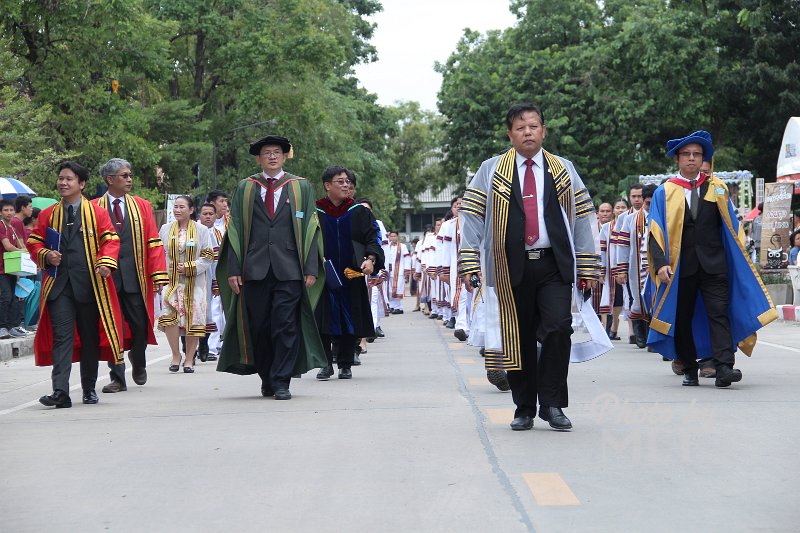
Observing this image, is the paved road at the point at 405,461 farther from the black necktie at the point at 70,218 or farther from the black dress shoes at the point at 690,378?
the black necktie at the point at 70,218

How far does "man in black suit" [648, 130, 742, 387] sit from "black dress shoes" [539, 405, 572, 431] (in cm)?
309

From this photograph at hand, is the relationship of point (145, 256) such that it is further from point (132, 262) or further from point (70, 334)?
point (70, 334)

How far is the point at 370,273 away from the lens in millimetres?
12703

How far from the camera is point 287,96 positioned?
150 feet

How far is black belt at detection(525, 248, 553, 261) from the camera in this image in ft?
26.6

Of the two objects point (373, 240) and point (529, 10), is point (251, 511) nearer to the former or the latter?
point (373, 240)

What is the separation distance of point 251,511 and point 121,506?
0.62 metres

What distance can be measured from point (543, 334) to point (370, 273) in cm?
476

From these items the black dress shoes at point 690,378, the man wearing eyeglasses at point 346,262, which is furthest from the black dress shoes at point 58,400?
the black dress shoes at point 690,378

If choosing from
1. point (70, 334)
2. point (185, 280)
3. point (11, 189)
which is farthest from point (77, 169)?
point (11, 189)

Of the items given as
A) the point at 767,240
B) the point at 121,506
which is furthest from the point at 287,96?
the point at 121,506

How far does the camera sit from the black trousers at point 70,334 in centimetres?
1047

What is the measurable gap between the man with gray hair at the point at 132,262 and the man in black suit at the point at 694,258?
13.5ft

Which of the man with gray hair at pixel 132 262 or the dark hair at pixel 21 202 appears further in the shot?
the dark hair at pixel 21 202
